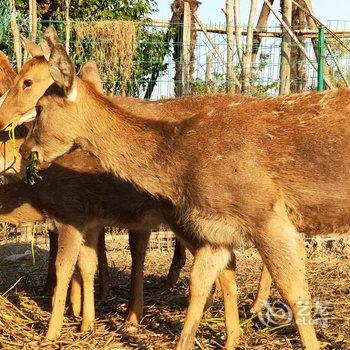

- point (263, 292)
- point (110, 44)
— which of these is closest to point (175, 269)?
point (263, 292)

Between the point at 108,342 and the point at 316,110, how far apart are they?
279cm

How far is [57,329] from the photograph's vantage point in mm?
7277

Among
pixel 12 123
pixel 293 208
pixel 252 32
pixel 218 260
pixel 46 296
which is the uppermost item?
pixel 252 32

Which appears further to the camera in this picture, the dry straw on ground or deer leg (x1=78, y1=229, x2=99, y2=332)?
the dry straw on ground

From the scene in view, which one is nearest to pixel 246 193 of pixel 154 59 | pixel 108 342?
pixel 108 342

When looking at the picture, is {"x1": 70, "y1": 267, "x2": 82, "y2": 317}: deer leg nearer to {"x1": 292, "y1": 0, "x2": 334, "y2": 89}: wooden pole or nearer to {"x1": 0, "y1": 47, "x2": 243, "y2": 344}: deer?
{"x1": 0, "y1": 47, "x2": 243, "y2": 344}: deer

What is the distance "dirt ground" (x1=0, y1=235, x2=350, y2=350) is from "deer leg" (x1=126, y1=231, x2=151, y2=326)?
0.13 m

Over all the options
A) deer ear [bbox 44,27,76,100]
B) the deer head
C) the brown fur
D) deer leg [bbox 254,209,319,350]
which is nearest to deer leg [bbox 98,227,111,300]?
the brown fur

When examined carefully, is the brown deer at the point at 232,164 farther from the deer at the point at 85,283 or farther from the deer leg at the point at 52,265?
the deer leg at the point at 52,265

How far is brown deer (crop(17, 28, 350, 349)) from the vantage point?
6043 millimetres

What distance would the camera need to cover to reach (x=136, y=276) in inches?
322

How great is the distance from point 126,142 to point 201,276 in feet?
4.21

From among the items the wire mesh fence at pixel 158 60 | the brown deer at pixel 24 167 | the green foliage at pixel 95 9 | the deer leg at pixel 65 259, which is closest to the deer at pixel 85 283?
the deer leg at pixel 65 259

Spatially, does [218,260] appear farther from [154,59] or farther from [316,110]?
[154,59]
